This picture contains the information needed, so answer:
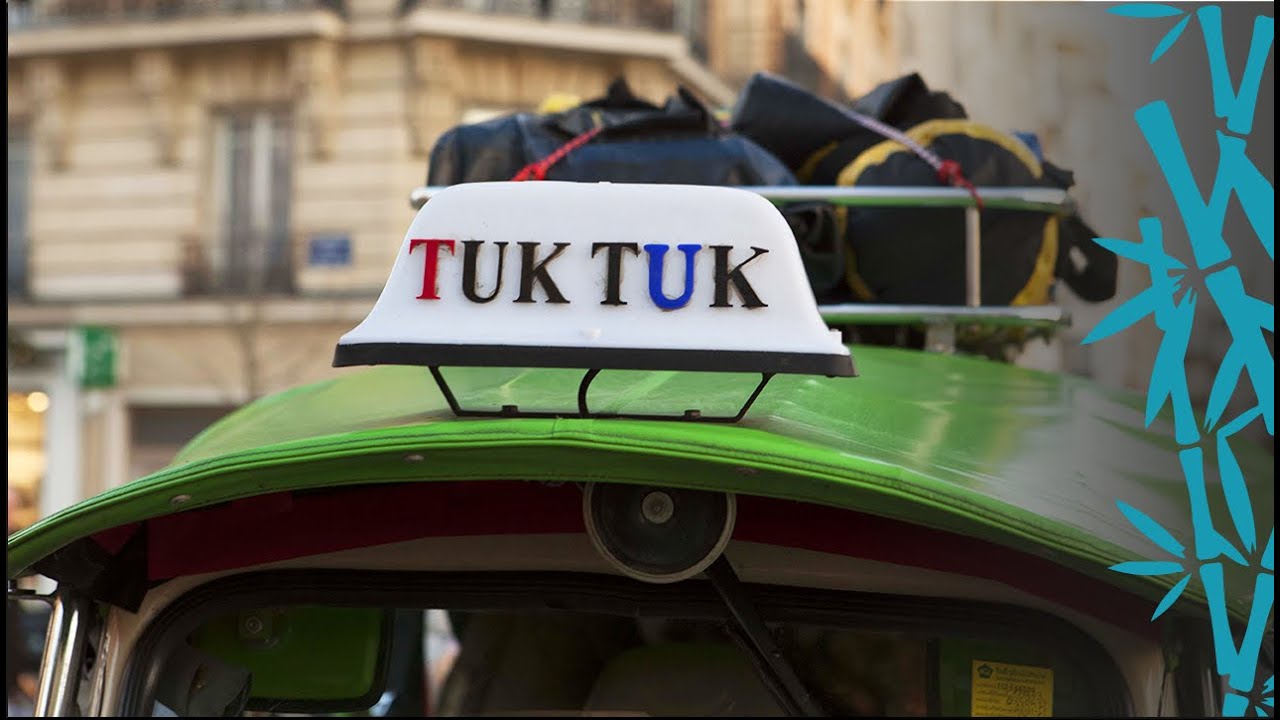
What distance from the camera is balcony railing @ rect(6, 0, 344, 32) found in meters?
18.8

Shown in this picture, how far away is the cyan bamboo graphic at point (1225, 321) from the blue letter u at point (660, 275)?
1.92ft

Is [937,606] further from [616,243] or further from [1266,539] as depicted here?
[616,243]

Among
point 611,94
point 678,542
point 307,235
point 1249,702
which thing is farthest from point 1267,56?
point 307,235

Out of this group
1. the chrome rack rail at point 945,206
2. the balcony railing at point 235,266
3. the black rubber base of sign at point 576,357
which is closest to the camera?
the black rubber base of sign at point 576,357

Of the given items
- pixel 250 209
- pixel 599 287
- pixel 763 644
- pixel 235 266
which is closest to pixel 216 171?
pixel 250 209

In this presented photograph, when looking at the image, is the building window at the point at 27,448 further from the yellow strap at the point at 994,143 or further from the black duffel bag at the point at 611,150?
the yellow strap at the point at 994,143

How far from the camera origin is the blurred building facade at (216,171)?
60.1 ft

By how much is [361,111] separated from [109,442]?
447cm

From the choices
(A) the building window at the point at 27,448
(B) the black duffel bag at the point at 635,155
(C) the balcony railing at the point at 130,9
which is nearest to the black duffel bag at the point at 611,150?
(B) the black duffel bag at the point at 635,155

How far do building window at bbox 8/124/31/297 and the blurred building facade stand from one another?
41mm

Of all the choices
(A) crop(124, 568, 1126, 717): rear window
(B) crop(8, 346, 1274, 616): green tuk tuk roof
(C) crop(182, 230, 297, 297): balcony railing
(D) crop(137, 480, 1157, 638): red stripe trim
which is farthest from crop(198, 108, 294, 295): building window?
(D) crop(137, 480, 1157, 638): red stripe trim

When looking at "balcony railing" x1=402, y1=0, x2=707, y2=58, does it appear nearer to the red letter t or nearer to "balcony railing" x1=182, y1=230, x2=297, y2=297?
"balcony railing" x1=182, y1=230, x2=297, y2=297

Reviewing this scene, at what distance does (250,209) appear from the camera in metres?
18.9

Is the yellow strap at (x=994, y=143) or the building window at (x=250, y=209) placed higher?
the yellow strap at (x=994, y=143)
